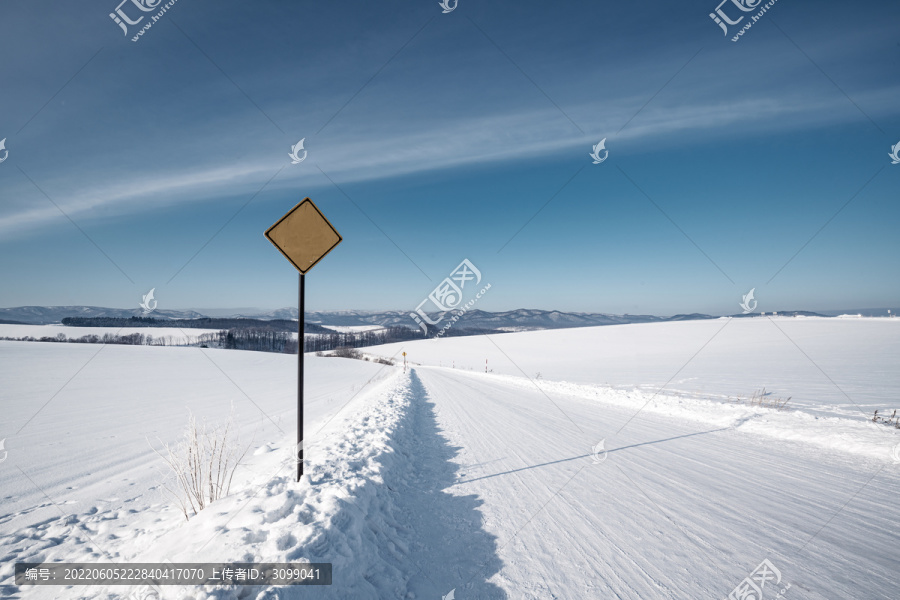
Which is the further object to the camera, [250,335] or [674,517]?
[250,335]

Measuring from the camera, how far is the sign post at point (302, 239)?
3.90 metres

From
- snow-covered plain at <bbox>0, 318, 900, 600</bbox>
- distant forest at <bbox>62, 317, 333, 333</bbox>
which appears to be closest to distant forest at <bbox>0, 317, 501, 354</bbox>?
distant forest at <bbox>62, 317, 333, 333</bbox>

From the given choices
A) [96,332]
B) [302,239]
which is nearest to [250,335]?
[96,332]

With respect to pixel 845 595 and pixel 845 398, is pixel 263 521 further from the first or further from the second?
pixel 845 398

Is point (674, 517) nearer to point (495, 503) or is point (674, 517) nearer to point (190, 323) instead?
point (495, 503)

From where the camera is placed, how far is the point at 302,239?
3.96m

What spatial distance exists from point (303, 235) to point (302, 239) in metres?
0.05

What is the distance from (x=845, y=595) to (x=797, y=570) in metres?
0.28

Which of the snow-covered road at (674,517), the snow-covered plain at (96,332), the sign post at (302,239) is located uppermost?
the snow-covered plain at (96,332)

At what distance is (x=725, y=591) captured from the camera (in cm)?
257

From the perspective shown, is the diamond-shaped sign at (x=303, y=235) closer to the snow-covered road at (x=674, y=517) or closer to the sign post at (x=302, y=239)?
the sign post at (x=302, y=239)

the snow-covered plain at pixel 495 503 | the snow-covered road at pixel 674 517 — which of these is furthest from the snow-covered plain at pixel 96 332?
the snow-covered road at pixel 674 517

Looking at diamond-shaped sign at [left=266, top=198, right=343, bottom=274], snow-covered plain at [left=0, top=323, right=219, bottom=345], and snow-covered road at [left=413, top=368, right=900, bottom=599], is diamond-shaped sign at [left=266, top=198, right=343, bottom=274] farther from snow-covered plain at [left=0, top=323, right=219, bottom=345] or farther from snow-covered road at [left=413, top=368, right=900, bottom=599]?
snow-covered plain at [left=0, top=323, right=219, bottom=345]

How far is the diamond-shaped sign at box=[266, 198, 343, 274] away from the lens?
12.8ft
